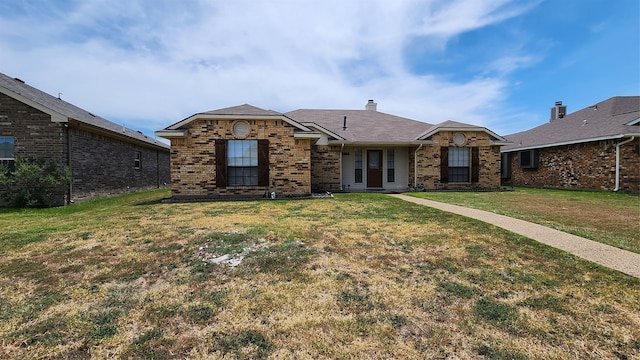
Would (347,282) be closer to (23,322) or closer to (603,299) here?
(603,299)

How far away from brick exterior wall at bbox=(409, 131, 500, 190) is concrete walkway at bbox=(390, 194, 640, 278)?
27.3ft

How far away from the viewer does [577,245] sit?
4793mm

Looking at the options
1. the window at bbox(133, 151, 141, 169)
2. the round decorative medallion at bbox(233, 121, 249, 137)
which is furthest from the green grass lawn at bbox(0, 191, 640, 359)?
the window at bbox(133, 151, 141, 169)

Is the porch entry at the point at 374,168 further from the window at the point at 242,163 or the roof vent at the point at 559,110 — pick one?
the roof vent at the point at 559,110

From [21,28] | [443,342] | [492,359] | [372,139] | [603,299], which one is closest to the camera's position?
[492,359]

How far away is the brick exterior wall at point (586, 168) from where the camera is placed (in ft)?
44.0

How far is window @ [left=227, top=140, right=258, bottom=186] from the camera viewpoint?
11.7 m

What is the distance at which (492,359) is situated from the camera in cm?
210

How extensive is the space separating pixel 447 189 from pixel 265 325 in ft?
48.2

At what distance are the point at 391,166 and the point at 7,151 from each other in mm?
15568

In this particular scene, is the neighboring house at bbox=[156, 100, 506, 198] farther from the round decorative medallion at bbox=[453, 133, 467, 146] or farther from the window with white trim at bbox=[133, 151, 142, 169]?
the window with white trim at bbox=[133, 151, 142, 169]

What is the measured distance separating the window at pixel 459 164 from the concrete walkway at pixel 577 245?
8.94 m

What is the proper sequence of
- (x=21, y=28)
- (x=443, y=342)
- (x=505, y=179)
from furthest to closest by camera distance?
(x=505, y=179) → (x=21, y=28) → (x=443, y=342)

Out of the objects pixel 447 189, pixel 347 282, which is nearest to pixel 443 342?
pixel 347 282
